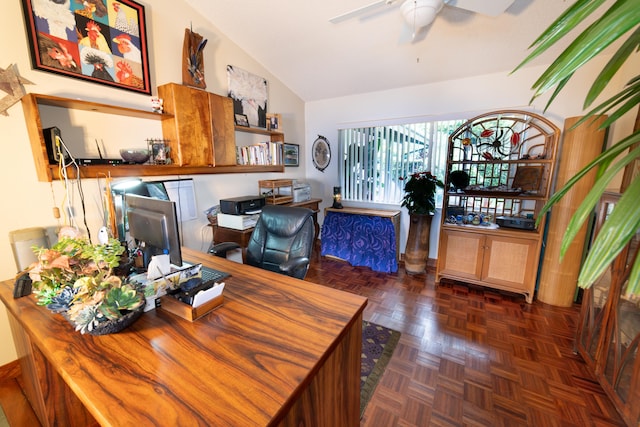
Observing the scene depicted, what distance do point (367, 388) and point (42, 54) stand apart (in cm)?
295

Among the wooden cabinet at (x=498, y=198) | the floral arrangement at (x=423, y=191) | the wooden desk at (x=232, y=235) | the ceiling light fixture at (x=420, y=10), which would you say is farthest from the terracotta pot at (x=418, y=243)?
the ceiling light fixture at (x=420, y=10)

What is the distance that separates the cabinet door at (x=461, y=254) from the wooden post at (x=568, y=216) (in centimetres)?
59

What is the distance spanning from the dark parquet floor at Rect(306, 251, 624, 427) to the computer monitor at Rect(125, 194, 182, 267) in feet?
4.48

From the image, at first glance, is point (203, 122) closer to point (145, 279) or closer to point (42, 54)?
point (42, 54)

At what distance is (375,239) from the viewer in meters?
3.26

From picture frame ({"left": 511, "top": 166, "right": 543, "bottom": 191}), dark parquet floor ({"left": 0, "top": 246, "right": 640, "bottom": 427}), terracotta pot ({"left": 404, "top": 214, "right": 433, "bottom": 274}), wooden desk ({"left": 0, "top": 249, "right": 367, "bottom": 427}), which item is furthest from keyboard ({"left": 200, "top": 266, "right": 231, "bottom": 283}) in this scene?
picture frame ({"left": 511, "top": 166, "right": 543, "bottom": 191})

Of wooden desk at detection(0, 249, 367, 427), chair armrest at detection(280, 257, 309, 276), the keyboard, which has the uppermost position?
the keyboard

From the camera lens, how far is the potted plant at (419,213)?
9.55 feet

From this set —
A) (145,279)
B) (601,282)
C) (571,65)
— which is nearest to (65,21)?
(145,279)

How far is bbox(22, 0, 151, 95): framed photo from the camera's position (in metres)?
1.64

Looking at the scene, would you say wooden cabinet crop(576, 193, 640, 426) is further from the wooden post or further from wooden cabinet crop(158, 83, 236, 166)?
wooden cabinet crop(158, 83, 236, 166)

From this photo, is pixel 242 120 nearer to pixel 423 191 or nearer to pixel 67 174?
pixel 67 174

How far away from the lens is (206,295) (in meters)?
1.06

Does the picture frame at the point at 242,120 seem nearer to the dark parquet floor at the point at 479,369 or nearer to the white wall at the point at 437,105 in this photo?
the white wall at the point at 437,105
